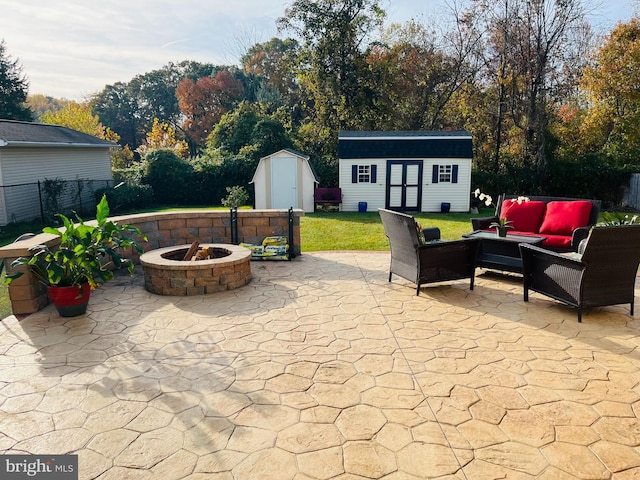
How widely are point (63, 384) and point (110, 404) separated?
21.9 inches

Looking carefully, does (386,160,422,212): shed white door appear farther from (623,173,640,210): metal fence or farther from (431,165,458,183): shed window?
(623,173,640,210): metal fence

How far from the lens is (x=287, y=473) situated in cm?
229

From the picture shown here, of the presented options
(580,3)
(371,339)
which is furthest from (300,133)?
(371,339)

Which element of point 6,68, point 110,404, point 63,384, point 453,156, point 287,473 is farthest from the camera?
point 6,68

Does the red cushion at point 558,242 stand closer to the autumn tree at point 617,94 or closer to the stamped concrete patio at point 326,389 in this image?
the stamped concrete patio at point 326,389

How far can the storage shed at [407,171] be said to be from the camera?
15.6 meters

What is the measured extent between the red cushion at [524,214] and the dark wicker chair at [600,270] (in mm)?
2447

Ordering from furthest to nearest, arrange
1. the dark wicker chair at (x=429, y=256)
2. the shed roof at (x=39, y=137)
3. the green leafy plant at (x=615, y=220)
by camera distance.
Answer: the shed roof at (x=39, y=137)
the dark wicker chair at (x=429, y=256)
the green leafy plant at (x=615, y=220)

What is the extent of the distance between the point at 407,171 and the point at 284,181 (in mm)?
4556

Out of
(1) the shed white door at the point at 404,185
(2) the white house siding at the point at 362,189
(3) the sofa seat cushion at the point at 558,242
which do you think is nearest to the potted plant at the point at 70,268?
(3) the sofa seat cushion at the point at 558,242

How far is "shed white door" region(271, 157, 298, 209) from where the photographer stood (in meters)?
15.5

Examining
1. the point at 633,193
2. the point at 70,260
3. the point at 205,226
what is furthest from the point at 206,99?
the point at 70,260

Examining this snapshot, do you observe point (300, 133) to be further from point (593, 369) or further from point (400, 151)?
point (593, 369)

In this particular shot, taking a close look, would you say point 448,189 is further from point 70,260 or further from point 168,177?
point 70,260
